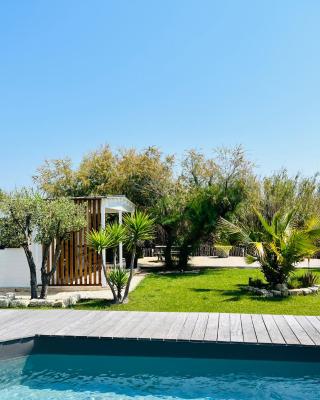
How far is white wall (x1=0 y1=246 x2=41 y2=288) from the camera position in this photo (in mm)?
13820

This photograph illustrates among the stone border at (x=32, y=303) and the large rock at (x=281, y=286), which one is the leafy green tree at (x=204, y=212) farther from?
the stone border at (x=32, y=303)

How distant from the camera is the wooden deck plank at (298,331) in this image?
6.65 m

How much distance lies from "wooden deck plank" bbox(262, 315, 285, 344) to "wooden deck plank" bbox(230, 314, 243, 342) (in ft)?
1.60

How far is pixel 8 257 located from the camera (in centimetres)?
1388

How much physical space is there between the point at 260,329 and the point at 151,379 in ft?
7.09

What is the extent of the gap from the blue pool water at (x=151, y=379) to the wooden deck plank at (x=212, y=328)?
14.0 inches

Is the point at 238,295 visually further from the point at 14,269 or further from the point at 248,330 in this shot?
the point at 14,269

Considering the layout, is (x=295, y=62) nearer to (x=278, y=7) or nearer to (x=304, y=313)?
(x=278, y=7)

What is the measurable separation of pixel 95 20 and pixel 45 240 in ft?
27.5

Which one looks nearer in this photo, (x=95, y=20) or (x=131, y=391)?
(x=131, y=391)

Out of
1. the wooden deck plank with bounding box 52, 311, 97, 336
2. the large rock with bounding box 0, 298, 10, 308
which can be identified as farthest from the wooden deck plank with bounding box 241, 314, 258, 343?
the large rock with bounding box 0, 298, 10, 308

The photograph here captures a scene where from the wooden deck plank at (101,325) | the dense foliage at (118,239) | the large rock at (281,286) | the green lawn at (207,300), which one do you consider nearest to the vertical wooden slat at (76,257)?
the green lawn at (207,300)

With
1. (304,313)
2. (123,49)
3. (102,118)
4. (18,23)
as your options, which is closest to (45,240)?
(304,313)

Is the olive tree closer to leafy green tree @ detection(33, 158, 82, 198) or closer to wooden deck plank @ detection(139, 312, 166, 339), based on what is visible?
wooden deck plank @ detection(139, 312, 166, 339)
